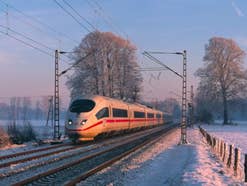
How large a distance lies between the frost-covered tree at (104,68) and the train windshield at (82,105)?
24122 millimetres

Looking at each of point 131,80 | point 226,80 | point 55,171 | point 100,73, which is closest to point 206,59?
point 226,80

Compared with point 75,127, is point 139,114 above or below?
above

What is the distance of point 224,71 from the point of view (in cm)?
7025

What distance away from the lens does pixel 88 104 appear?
3017 cm

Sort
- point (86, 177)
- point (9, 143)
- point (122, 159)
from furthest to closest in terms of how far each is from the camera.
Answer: point (9, 143) → point (122, 159) → point (86, 177)

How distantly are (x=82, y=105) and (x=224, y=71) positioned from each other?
44.0m

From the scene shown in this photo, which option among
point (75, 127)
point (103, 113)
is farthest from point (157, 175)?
point (103, 113)

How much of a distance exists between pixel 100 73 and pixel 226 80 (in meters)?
22.3

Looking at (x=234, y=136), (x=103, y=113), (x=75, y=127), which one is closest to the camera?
(x=75, y=127)

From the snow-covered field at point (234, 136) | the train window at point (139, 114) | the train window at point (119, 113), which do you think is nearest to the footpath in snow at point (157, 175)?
the snow-covered field at point (234, 136)

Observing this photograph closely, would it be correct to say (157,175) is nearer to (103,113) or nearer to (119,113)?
(103,113)

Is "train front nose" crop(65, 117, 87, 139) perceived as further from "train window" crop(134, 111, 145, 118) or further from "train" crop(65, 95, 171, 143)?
"train window" crop(134, 111, 145, 118)

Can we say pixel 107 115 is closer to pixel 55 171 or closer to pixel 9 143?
pixel 9 143

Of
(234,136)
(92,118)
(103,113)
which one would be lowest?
(234,136)
